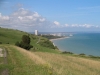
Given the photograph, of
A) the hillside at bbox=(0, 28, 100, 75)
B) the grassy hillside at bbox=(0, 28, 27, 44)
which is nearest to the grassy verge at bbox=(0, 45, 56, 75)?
the hillside at bbox=(0, 28, 100, 75)

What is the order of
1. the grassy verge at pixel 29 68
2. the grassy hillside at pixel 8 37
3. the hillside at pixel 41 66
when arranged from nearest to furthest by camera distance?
the grassy verge at pixel 29 68 < the hillside at pixel 41 66 < the grassy hillside at pixel 8 37

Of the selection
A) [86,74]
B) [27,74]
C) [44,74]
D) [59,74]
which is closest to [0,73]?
[27,74]

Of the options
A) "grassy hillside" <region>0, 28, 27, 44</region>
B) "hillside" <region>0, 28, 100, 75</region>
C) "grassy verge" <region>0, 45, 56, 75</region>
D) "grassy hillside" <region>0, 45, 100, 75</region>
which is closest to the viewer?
"grassy verge" <region>0, 45, 56, 75</region>

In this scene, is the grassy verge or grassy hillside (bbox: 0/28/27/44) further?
grassy hillside (bbox: 0/28/27/44)

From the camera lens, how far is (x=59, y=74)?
44.1 feet

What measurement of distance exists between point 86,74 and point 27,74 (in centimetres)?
599

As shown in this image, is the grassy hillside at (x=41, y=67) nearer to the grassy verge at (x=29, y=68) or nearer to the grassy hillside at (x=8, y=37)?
the grassy verge at (x=29, y=68)

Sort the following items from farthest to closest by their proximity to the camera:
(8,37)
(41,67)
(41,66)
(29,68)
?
(8,37), (41,66), (41,67), (29,68)

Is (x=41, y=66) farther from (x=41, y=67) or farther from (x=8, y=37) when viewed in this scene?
(x=8, y=37)

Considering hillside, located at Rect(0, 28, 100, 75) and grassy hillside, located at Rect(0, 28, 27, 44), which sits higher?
hillside, located at Rect(0, 28, 100, 75)

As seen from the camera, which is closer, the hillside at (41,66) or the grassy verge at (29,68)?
the grassy verge at (29,68)

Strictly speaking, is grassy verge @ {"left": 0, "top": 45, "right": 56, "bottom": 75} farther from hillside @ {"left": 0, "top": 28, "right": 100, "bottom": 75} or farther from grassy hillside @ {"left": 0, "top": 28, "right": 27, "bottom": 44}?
grassy hillside @ {"left": 0, "top": 28, "right": 27, "bottom": 44}

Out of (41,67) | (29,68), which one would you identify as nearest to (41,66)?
(41,67)

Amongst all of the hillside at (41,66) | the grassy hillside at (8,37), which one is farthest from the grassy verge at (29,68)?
the grassy hillside at (8,37)
